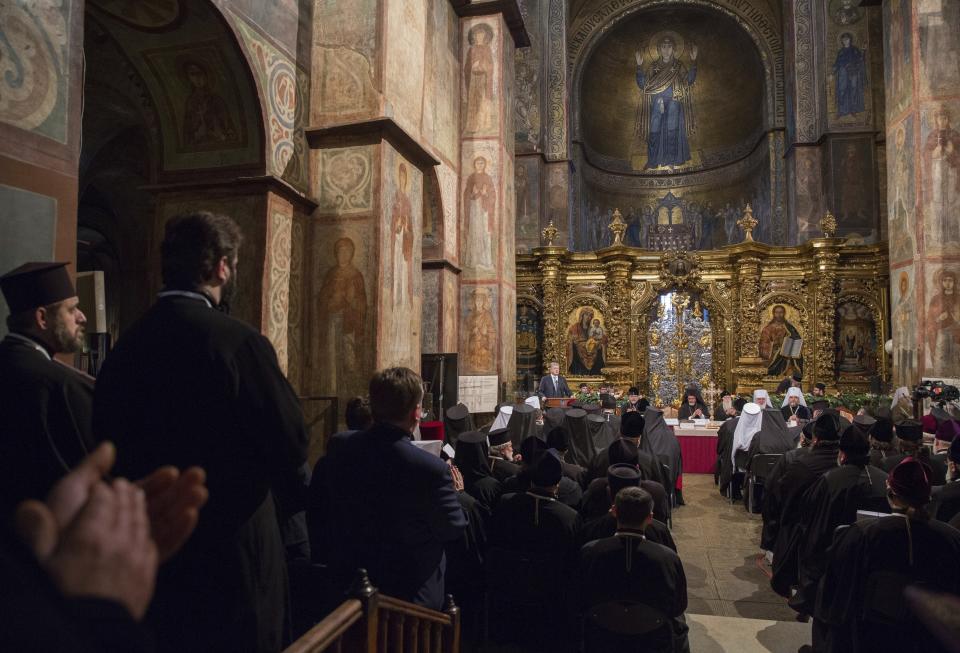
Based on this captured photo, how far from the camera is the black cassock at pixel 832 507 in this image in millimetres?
4867

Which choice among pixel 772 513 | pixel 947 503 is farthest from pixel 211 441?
pixel 772 513

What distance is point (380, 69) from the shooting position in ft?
28.1

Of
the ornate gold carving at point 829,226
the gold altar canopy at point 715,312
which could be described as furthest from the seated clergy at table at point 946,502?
the ornate gold carving at point 829,226

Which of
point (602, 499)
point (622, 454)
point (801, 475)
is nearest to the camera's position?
point (602, 499)

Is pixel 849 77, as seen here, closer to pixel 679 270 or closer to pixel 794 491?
pixel 679 270

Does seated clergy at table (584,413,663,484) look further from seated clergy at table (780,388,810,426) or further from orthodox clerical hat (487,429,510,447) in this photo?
seated clergy at table (780,388,810,426)

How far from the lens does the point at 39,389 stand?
2.48 m

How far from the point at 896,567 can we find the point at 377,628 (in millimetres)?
2720

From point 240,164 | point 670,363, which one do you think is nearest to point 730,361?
point 670,363

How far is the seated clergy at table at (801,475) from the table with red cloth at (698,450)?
768 cm

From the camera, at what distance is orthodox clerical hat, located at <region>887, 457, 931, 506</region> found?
3.30 meters

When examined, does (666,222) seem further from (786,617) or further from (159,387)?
(159,387)

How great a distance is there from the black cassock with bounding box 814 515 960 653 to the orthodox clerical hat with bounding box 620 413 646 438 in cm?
291

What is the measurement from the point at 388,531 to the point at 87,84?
368 inches
